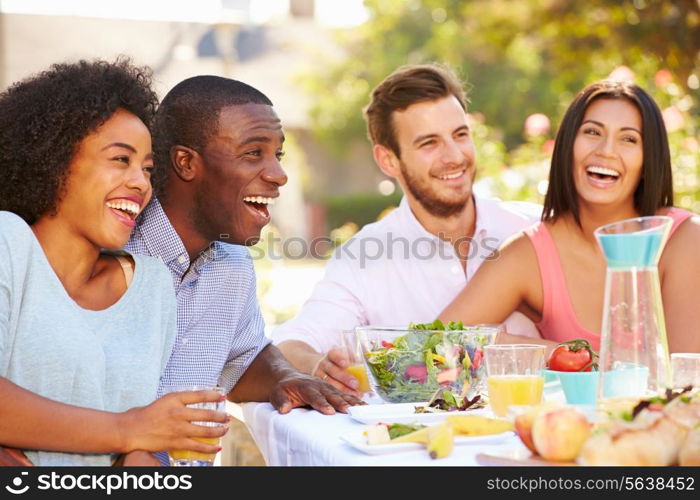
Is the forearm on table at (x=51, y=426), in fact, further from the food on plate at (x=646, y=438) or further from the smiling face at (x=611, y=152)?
the smiling face at (x=611, y=152)

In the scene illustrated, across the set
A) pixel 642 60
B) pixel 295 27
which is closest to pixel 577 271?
pixel 642 60

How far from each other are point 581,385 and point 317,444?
762 mm

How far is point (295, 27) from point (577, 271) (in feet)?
93.2

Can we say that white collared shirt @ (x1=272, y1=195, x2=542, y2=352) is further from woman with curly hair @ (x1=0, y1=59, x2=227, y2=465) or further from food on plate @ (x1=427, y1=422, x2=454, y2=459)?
food on plate @ (x1=427, y1=422, x2=454, y2=459)

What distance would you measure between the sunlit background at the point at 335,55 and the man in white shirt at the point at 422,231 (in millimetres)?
7405

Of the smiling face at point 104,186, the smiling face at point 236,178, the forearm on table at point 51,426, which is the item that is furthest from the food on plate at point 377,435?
the smiling face at point 236,178

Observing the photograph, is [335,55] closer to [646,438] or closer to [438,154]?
[438,154]

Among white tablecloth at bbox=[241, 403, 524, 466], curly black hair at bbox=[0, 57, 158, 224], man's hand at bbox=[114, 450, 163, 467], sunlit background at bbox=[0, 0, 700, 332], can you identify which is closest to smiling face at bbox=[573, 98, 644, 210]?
white tablecloth at bbox=[241, 403, 524, 466]

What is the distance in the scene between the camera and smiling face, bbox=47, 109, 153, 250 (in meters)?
2.65

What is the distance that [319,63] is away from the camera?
2947 cm

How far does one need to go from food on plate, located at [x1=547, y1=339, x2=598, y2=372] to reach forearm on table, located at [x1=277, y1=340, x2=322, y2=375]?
1.14 m

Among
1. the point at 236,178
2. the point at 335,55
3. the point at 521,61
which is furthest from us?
the point at 335,55

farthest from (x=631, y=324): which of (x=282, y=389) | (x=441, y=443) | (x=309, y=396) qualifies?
(x=282, y=389)

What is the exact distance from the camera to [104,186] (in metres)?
2.65
